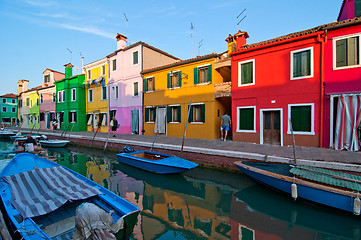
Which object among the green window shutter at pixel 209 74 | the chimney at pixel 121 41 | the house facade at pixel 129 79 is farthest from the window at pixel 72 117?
the green window shutter at pixel 209 74

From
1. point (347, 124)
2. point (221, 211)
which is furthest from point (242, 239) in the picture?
point (347, 124)

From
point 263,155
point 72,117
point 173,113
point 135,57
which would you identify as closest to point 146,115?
point 173,113

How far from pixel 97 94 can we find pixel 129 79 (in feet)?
20.8

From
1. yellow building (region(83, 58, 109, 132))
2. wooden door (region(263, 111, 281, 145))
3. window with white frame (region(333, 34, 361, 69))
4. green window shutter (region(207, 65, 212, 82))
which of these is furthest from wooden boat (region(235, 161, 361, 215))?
yellow building (region(83, 58, 109, 132))

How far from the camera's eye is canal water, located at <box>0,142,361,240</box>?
169 inches

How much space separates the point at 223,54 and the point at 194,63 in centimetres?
236

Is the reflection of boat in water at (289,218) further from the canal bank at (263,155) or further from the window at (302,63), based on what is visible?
the window at (302,63)

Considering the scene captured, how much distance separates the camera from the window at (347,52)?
890cm

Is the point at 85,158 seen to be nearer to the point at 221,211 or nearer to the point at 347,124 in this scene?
the point at 221,211

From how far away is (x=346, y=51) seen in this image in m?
9.12

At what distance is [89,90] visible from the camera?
24.5 metres

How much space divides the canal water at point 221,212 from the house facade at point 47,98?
2664cm

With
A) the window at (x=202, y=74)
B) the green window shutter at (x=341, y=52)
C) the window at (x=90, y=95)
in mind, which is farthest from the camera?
the window at (x=90, y=95)

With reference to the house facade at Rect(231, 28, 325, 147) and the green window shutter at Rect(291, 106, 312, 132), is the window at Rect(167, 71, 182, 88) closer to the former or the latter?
the house facade at Rect(231, 28, 325, 147)
